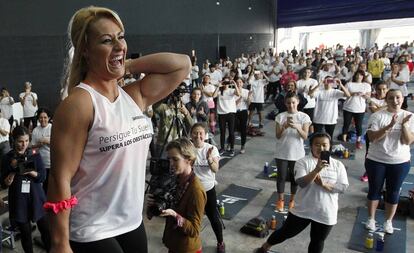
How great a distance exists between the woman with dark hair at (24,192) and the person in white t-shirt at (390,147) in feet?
11.2

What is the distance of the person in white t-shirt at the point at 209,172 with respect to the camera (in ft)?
12.2

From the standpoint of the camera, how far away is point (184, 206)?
263 centimetres

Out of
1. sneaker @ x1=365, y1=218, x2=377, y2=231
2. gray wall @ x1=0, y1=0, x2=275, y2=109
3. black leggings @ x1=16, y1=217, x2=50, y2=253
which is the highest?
gray wall @ x1=0, y1=0, x2=275, y2=109

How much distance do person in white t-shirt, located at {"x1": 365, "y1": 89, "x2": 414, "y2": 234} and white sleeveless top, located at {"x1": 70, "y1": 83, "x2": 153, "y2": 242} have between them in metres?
3.41

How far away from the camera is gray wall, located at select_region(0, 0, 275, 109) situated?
9234mm

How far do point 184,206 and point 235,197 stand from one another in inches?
116

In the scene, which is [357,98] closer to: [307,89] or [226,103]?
[307,89]

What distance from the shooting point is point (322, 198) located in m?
3.23

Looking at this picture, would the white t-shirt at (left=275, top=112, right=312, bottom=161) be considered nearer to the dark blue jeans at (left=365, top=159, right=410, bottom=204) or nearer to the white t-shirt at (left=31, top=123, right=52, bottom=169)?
the dark blue jeans at (left=365, top=159, right=410, bottom=204)

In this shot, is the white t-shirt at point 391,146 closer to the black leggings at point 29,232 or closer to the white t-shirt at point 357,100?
the white t-shirt at point 357,100

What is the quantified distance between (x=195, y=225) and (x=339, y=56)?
50.7ft

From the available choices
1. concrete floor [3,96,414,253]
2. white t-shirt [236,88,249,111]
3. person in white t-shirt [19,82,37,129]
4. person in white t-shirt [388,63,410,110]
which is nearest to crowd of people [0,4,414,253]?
concrete floor [3,96,414,253]

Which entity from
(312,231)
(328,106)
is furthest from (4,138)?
(328,106)

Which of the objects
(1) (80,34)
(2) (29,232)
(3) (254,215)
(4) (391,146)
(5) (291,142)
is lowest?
(3) (254,215)
